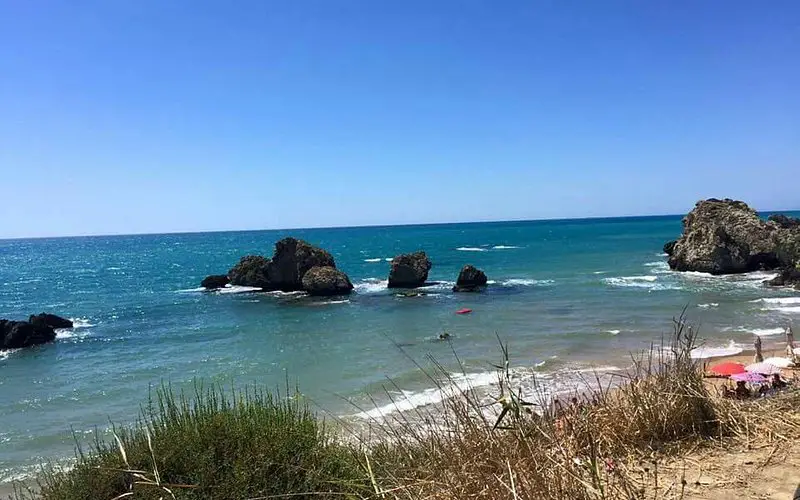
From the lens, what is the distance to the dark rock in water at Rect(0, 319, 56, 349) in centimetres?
2731

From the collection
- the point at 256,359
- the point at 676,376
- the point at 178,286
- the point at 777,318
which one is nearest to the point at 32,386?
the point at 256,359

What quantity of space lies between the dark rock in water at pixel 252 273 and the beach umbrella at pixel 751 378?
3728cm

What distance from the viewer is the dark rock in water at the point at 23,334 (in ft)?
89.6

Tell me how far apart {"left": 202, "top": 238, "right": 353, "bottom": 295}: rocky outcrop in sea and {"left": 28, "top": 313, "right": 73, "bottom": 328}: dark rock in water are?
15.3 m

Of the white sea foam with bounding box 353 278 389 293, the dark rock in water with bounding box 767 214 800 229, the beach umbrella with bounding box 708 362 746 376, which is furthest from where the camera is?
the dark rock in water with bounding box 767 214 800 229

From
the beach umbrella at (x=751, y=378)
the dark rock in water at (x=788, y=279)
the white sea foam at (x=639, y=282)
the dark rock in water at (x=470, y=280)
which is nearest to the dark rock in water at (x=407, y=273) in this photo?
the dark rock in water at (x=470, y=280)

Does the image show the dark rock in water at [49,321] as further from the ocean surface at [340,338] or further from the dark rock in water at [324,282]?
the dark rock in water at [324,282]

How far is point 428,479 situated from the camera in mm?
4066

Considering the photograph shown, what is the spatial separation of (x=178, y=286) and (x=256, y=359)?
3389 centimetres

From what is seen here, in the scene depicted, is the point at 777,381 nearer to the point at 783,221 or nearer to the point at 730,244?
the point at 730,244

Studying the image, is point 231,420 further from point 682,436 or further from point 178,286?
point 178,286

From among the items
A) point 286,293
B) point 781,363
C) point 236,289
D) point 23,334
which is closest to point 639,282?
point 286,293

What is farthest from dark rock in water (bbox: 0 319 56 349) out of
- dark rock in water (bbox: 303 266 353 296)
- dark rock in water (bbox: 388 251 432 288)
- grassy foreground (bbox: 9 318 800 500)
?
grassy foreground (bbox: 9 318 800 500)

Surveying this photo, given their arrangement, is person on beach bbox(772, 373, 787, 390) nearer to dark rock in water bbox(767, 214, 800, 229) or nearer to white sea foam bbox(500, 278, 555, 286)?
white sea foam bbox(500, 278, 555, 286)
